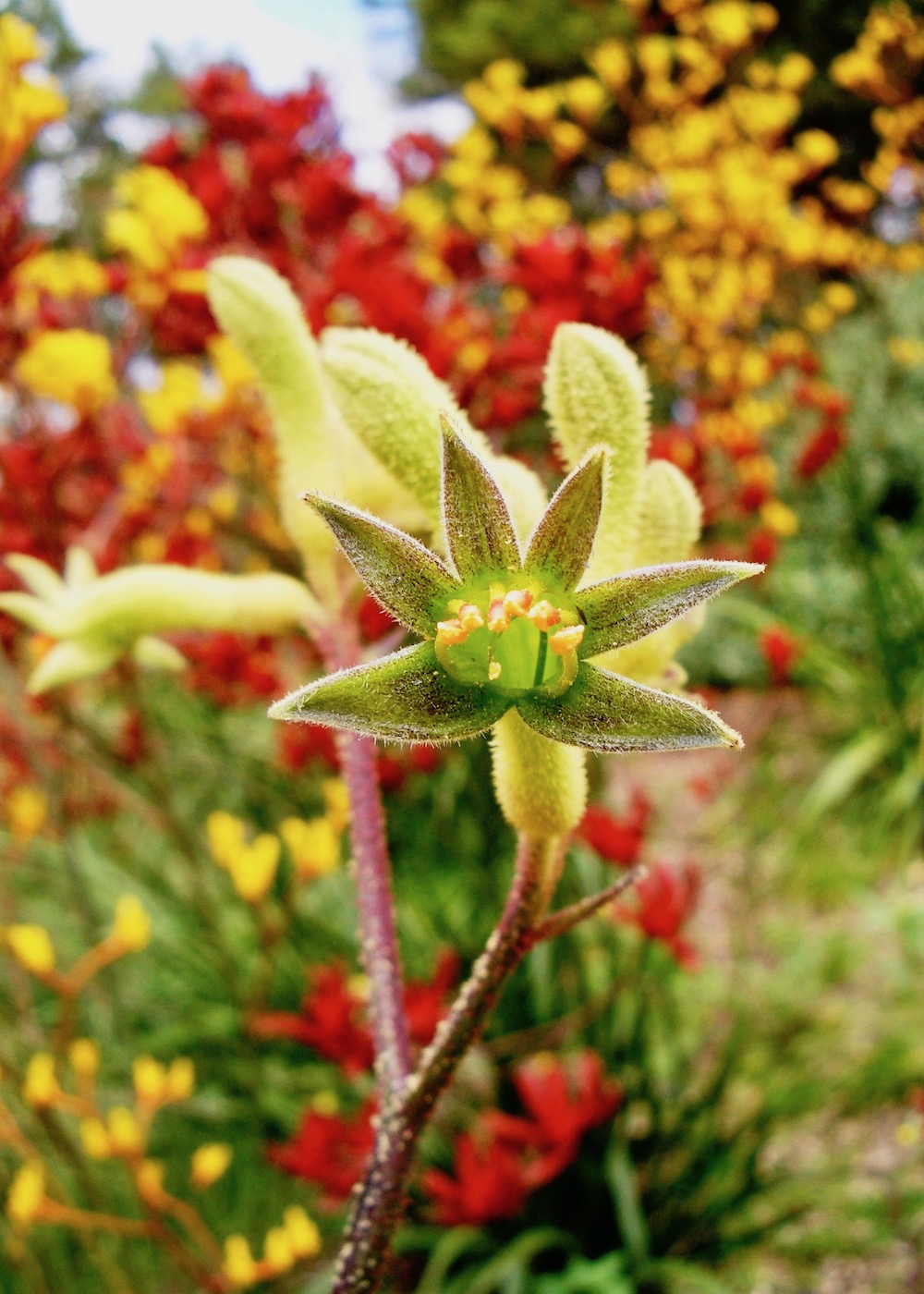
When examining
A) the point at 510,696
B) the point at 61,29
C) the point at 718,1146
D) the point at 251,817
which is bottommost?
the point at 718,1146

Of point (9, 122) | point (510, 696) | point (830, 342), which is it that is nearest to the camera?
point (510, 696)

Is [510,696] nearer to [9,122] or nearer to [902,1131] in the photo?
[9,122]

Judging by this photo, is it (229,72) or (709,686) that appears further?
(709,686)

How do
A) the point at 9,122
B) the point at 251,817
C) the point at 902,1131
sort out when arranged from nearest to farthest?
1. the point at 9,122
2. the point at 902,1131
3. the point at 251,817

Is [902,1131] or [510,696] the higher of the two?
[510,696]

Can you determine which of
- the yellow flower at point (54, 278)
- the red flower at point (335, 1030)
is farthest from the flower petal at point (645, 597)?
the yellow flower at point (54, 278)

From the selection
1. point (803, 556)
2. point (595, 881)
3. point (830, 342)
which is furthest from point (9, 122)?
point (830, 342)

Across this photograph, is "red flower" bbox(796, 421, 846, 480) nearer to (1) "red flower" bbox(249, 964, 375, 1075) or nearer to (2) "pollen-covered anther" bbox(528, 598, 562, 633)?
(1) "red flower" bbox(249, 964, 375, 1075)

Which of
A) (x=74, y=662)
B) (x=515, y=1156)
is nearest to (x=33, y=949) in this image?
Answer: (x=74, y=662)

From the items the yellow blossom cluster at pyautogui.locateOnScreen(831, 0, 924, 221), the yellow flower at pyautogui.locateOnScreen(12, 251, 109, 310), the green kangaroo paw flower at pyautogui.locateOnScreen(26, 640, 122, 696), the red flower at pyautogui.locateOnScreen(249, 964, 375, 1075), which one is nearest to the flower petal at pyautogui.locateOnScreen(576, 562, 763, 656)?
the green kangaroo paw flower at pyautogui.locateOnScreen(26, 640, 122, 696)
